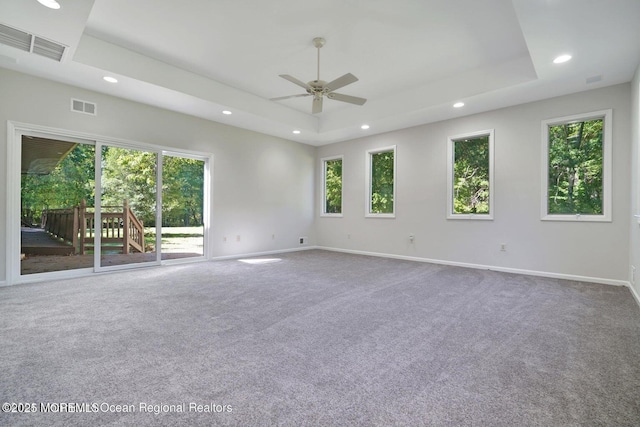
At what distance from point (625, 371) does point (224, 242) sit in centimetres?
578

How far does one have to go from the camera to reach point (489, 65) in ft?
13.9

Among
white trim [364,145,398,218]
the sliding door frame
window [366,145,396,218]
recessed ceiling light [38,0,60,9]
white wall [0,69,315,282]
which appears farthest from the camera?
window [366,145,396,218]

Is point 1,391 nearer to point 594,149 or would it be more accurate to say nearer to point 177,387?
point 177,387

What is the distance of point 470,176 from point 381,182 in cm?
192

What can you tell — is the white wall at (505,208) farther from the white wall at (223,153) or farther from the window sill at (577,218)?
the white wall at (223,153)

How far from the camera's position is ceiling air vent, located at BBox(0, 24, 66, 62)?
2.88m

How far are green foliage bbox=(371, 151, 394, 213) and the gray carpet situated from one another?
125 inches

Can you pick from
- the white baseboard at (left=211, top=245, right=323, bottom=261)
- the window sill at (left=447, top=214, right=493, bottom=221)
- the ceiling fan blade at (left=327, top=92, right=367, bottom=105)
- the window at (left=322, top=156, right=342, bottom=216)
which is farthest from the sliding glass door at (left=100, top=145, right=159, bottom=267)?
the window sill at (left=447, top=214, right=493, bottom=221)

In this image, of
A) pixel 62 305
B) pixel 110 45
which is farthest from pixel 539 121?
pixel 62 305

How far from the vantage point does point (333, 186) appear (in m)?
7.71

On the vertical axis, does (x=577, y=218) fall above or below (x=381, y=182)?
below

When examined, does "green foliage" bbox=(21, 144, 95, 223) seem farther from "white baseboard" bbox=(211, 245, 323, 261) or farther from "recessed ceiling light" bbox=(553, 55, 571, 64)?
"recessed ceiling light" bbox=(553, 55, 571, 64)

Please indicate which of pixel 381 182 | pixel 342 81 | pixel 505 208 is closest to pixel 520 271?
pixel 505 208

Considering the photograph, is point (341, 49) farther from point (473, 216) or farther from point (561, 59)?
point (473, 216)
